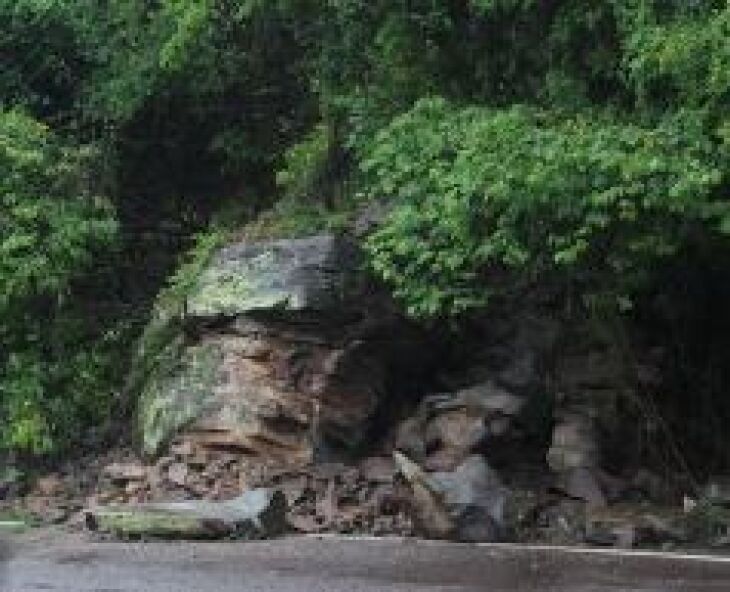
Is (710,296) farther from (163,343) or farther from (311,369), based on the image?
(163,343)

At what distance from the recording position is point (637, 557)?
1159 centimetres

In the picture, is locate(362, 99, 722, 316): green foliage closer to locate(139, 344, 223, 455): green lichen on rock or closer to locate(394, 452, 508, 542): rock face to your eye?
locate(394, 452, 508, 542): rock face

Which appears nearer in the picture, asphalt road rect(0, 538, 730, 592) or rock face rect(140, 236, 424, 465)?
asphalt road rect(0, 538, 730, 592)

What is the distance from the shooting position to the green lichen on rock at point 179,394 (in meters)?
15.8

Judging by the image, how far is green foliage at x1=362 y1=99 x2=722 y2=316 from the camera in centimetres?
1216

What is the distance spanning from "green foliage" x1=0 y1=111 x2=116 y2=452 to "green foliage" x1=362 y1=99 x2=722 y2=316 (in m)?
4.75

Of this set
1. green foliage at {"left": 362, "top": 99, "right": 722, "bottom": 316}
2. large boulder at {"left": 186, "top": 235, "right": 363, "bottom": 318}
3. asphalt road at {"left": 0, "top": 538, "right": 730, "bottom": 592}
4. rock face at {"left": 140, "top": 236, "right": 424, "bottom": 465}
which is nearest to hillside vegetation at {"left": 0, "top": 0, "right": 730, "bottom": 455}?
green foliage at {"left": 362, "top": 99, "right": 722, "bottom": 316}

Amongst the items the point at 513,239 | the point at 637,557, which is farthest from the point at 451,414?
the point at 637,557

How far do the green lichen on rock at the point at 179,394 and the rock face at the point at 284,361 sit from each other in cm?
1

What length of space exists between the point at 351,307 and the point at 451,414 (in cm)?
165

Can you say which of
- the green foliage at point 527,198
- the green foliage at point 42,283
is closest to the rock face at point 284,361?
the green foliage at point 527,198

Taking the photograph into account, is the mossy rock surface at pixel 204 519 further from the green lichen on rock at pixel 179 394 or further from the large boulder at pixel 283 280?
the large boulder at pixel 283 280

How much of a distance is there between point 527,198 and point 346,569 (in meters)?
3.42

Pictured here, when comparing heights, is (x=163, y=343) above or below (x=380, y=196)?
below
